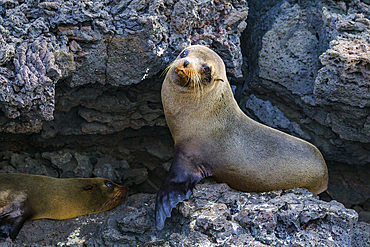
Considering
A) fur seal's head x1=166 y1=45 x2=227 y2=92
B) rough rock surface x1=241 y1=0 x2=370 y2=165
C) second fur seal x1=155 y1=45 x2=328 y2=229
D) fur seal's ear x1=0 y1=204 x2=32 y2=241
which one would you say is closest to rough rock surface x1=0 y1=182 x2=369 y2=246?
fur seal's ear x1=0 y1=204 x2=32 y2=241

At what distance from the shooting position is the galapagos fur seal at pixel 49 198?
3.88 meters

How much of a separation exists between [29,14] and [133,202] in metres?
2.36

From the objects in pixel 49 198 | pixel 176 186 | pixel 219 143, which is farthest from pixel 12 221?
pixel 219 143

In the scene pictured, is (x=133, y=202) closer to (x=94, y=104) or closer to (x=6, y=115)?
(x=94, y=104)

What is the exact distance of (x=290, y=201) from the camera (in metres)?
3.29

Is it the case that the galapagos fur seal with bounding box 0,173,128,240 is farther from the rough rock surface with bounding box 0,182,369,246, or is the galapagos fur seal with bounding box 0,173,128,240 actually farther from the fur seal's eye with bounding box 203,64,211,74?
the fur seal's eye with bounding box 203,64,211,74

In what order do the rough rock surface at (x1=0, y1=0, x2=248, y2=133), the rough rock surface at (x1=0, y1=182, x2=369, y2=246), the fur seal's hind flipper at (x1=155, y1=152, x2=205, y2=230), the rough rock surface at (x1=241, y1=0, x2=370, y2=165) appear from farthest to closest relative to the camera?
1. the rough rock surface at (x1=241, y1=0, x2=370, y2=165)
2. the rough rock surface at (x1=0, y1=0, x2=248, y2=133)
3. the fur seal's hind flipper at (x1=155, y1=152, x2=205, y2=230)
4. the rough rock surface at (x1=0, y1=182, x2=369, y2=246)

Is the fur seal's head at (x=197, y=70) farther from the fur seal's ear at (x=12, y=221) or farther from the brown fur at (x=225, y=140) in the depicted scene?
the fur seal's ear at (x=12, y=221)

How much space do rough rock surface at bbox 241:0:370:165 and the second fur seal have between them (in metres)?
0.72

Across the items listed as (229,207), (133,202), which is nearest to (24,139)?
(133,202)

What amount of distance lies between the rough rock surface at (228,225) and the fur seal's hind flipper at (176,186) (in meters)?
0.08

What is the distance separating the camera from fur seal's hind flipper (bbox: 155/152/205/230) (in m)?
3.36

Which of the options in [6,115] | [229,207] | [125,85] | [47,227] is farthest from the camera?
[125,85]

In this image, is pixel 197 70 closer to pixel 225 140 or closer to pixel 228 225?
pixel 225 140
